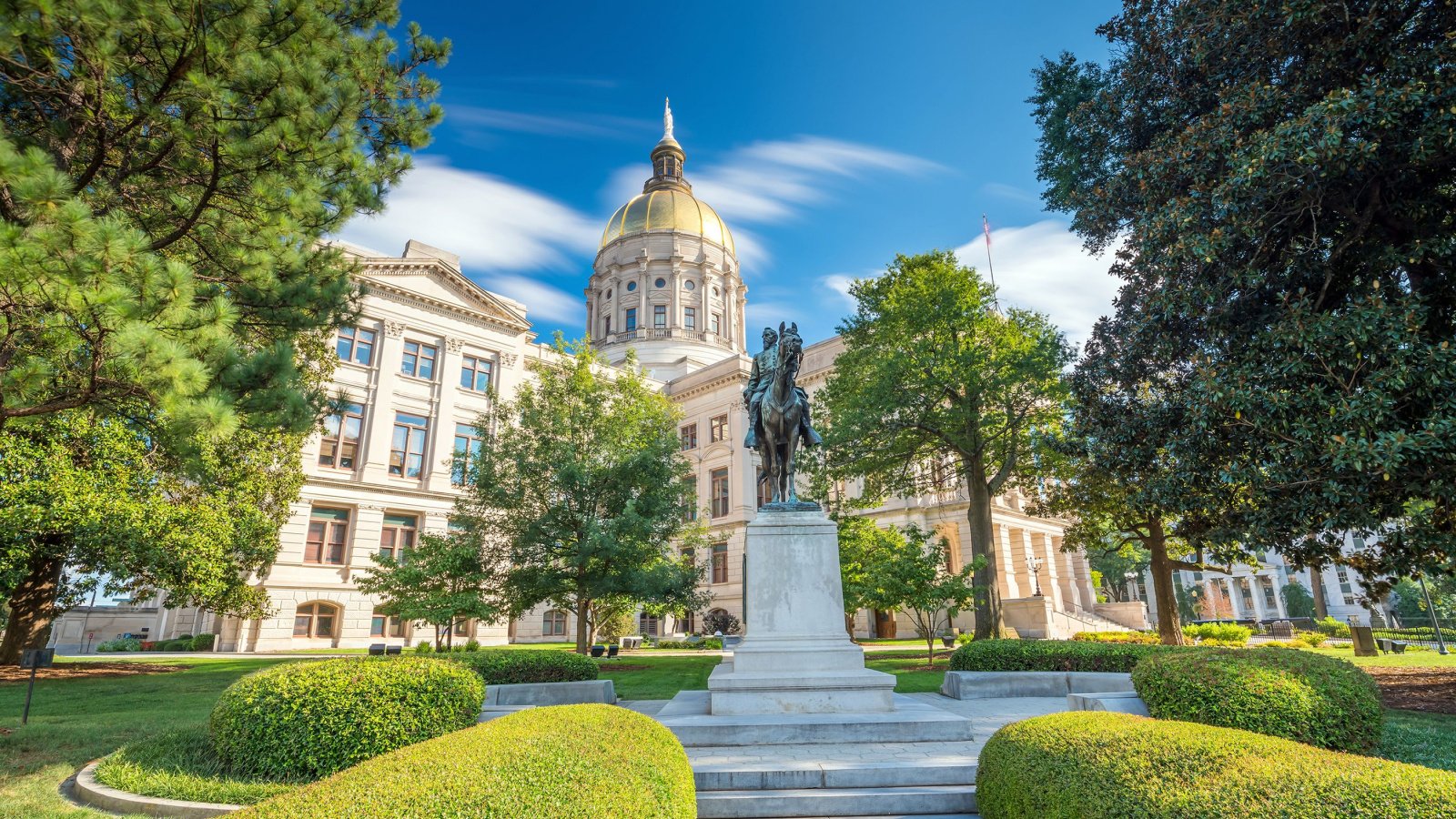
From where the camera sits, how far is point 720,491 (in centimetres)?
4906

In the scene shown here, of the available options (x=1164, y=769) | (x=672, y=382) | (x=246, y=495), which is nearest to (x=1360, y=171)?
(x=1164, y=769)

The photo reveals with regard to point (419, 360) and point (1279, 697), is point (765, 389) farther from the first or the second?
point (419, 360)

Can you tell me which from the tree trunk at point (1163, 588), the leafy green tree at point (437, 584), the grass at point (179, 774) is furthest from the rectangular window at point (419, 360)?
the tree trunk at point (1163, 588)

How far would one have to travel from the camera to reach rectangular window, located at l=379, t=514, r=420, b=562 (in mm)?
36312

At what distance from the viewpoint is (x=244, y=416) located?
29.0 ft

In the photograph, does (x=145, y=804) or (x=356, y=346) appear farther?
(x=356, y=346)

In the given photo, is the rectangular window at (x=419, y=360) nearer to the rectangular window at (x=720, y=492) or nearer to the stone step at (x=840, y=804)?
the rectangular window at (x=720, y=492)

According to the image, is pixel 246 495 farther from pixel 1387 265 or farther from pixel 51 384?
pixel 1387 265

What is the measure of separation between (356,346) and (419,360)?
3.17 m

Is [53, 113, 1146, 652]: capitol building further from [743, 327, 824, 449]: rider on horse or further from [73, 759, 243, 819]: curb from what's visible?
[73, 759, 243, 819]: curb

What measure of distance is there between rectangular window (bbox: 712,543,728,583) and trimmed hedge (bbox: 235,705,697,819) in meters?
42.1

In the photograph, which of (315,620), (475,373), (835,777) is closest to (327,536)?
(315,620)

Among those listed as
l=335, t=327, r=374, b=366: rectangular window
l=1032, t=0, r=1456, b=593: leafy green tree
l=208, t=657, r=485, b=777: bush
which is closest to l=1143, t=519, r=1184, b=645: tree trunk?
l=1032, t=0, r=1456, b=593: leafy green tree

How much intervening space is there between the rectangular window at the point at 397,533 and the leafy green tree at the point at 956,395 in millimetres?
24020
